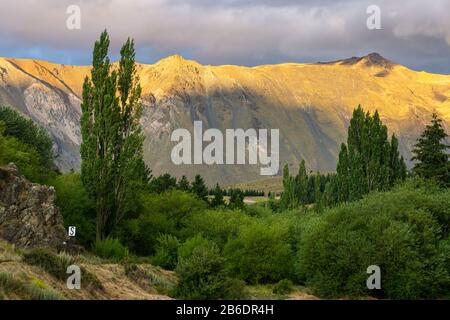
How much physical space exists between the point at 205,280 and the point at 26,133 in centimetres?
3307

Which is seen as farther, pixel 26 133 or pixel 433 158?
pixel 433 158

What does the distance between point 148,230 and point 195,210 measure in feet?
24.1

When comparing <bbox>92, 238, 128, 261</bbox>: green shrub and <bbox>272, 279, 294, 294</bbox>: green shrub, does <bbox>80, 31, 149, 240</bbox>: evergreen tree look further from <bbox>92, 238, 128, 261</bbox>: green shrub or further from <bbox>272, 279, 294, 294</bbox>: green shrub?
<bbox>272, 279, 294, 294</bbox>: green shrub

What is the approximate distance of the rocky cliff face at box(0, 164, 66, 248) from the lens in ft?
109

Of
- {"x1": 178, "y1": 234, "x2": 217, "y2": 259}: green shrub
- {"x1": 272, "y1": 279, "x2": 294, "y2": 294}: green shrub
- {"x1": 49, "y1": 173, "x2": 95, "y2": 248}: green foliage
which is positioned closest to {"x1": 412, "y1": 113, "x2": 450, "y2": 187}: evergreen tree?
{"x1": 272, "y1": 279, "x2": 294, "y2": 294}: green shrub

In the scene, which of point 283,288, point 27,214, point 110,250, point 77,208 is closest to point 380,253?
point 283,288

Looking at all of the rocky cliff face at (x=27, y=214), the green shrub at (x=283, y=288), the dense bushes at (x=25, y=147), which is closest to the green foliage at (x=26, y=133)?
the dense bushes at (x=25, y=147)

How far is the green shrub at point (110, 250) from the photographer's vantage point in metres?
40.1

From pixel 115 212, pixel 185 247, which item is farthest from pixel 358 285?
pixel 115 212

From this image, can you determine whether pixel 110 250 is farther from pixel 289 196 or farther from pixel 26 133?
pixel 289 196

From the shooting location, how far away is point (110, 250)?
1592 inches

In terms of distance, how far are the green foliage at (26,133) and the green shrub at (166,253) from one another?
1544 centimetres

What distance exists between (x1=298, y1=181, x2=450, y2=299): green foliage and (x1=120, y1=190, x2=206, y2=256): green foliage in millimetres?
13757

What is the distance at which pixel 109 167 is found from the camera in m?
43.2
